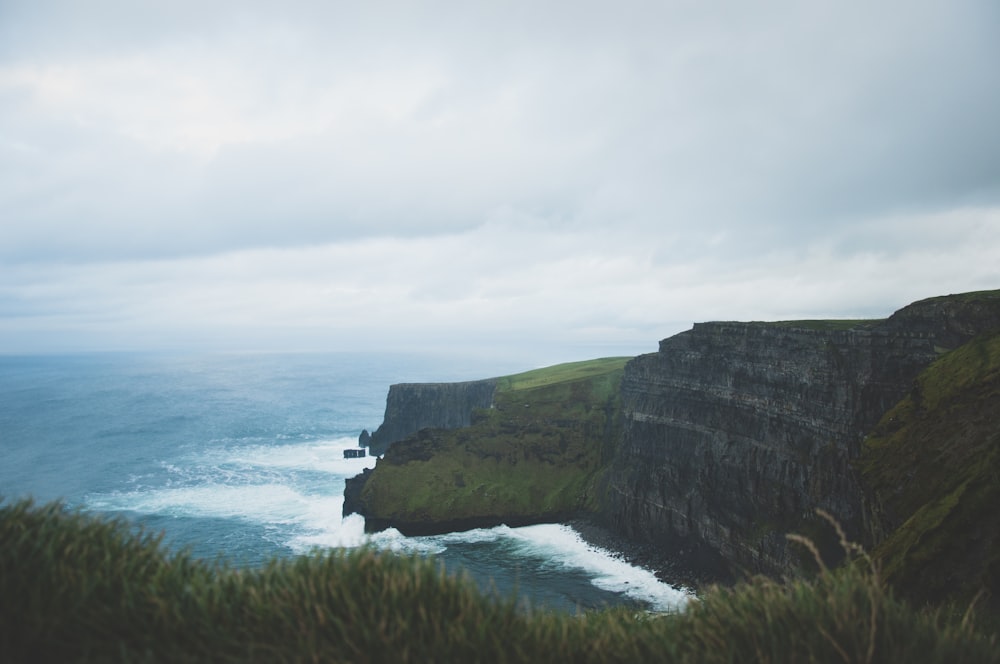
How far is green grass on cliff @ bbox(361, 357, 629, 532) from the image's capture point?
266 ft

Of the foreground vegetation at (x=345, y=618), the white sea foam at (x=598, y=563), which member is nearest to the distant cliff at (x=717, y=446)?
the white sea foam at (x=598, y=563)

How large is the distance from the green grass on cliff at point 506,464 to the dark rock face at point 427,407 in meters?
22.3

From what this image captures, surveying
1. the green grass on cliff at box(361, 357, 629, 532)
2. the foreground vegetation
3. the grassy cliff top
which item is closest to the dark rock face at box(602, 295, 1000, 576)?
the green grass on cliff at box(361, 357, 629, 532)

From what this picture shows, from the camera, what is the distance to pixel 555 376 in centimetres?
12562

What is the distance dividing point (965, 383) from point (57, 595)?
45851 millimetres

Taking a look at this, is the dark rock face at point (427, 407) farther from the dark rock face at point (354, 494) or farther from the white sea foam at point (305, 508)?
the dark rock face at point (354, 494)

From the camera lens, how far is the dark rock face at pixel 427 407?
127250mm

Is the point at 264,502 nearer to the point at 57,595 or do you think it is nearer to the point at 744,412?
the point at 744,412

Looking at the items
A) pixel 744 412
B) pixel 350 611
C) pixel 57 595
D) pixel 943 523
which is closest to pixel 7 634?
pixel 57 595

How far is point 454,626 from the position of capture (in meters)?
9.68

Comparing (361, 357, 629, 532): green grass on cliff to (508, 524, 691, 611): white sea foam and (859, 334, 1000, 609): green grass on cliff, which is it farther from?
(859, 334, 1000, 609): green grass on cliff

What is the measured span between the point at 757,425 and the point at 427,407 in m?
81.9

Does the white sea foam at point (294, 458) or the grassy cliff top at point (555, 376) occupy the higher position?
the grassy cliff top at point (555, 376)

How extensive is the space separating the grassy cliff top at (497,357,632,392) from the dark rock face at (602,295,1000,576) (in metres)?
30.6
